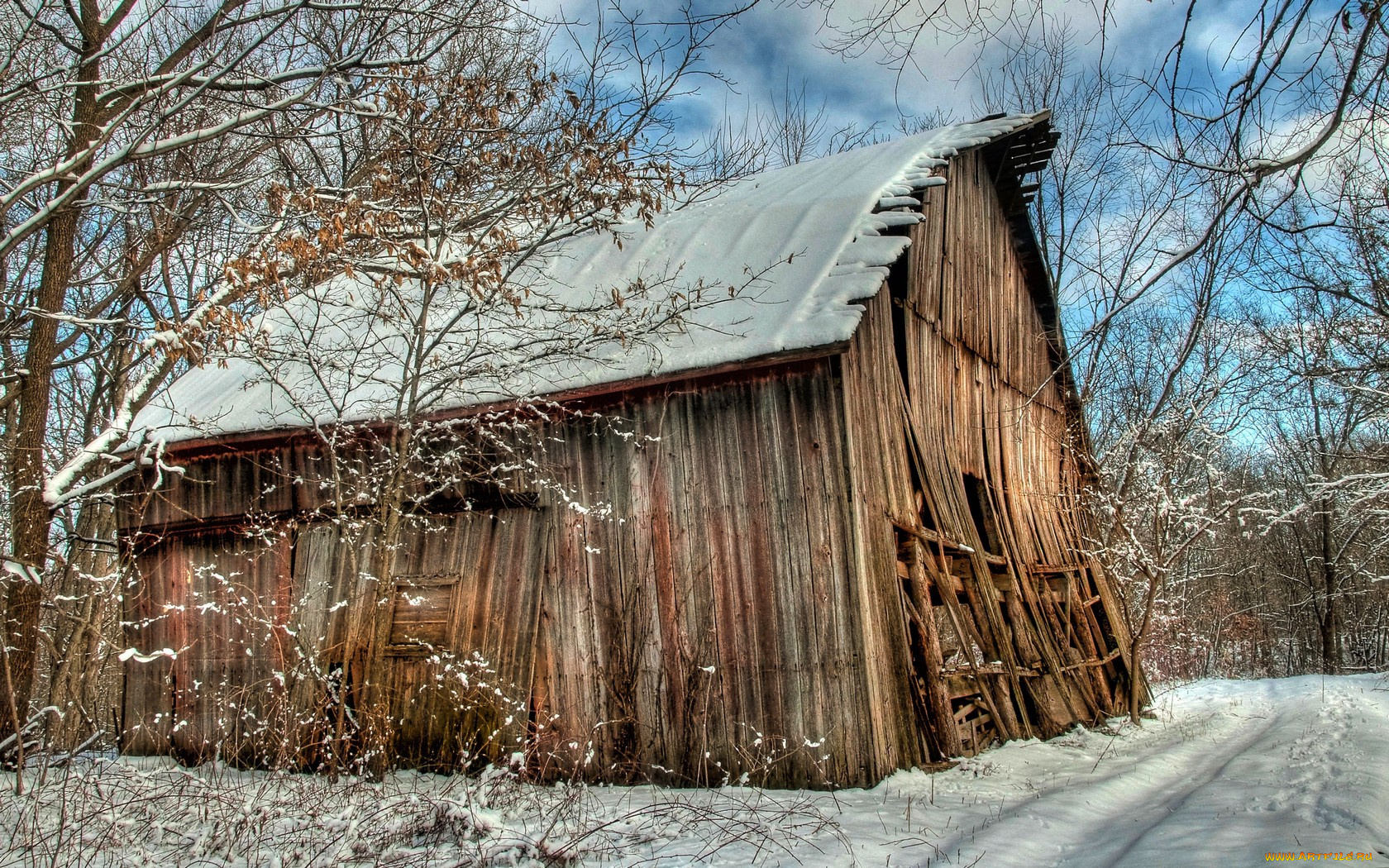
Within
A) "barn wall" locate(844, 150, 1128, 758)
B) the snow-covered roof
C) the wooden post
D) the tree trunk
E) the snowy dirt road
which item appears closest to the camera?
the snowy dirt road

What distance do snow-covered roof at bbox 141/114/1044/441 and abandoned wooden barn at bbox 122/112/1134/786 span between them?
0.05 m

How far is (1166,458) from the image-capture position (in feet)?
43.2

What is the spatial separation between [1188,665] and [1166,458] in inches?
497

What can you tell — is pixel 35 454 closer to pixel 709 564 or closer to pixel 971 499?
pixel 709 564

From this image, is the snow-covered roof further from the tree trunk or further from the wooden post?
the wooden post

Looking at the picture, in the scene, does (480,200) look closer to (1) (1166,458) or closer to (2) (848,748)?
(2) (848,748)

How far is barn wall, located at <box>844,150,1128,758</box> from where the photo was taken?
7164 mm

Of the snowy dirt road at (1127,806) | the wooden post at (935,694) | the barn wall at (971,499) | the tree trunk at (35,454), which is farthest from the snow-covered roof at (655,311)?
the snowy dirt road at (1127,806)

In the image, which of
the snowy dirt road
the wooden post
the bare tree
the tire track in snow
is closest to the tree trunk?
the bare tree

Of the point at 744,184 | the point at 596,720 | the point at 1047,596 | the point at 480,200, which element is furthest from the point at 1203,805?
the point at 744,184

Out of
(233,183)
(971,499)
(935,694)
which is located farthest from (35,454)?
(971,499)

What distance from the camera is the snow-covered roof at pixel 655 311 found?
7047 mm

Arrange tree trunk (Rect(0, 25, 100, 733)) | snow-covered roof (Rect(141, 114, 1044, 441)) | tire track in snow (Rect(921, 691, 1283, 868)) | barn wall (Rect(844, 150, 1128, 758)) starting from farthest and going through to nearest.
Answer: tree trunk (Rect(0, 25, 100, 733)), barn wall (Rect(844, 150, 1128, 758)), snow-covered roof (Rect(141, 114, 1044, 441)), tire track in snow (Rect(921, 691, 1283, 868))

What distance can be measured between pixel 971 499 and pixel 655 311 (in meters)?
4.30
